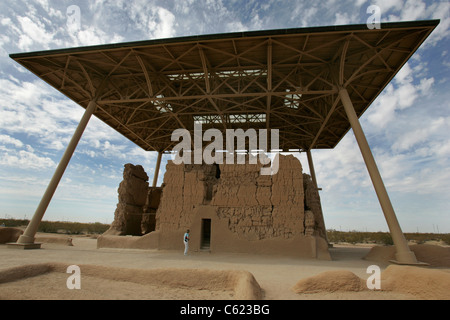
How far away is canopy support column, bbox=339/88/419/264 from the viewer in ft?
33.4

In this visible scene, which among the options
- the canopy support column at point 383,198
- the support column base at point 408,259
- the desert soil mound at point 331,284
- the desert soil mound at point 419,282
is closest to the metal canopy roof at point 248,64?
the canopy support column at point 383,198

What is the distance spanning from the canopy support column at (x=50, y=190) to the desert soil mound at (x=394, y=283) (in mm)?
13494

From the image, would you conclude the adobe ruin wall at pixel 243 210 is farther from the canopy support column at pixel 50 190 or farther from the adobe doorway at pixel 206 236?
the canopy support column at pixel 50 190

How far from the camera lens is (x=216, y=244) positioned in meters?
12.5

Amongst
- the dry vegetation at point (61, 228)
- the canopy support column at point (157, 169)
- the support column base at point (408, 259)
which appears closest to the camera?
the support column base at point (408, 259)

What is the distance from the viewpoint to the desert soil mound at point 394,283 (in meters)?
5.04

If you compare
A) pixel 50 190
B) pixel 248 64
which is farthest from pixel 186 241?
pixel 248 64

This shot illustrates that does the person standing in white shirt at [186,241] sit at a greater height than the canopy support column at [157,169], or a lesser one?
lesser

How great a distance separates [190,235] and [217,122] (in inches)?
489

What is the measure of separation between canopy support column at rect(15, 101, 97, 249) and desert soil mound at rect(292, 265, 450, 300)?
1349cm

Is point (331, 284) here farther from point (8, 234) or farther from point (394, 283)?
point (8, 234)
